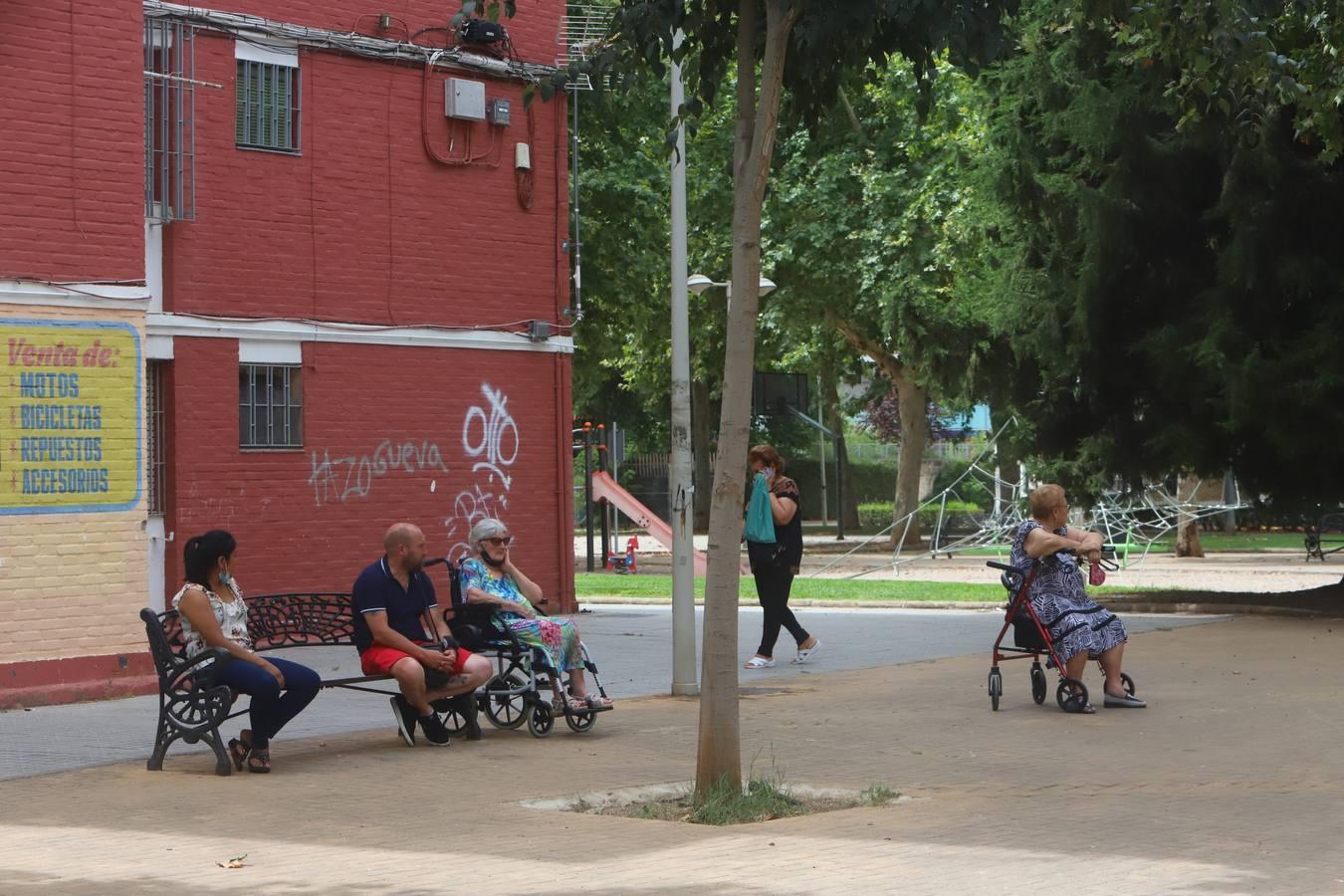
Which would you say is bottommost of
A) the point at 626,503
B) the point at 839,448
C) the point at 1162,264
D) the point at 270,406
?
the point at 626,503

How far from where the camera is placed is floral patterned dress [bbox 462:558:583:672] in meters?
11.4

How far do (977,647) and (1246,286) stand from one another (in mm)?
4924

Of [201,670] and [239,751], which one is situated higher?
[201,670]

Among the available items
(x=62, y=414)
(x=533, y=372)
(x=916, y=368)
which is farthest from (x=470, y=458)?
(x=916, y=368)

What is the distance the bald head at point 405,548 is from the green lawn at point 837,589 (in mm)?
12855

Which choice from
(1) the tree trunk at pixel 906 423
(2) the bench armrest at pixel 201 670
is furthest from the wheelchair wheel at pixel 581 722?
(1) the tree trunk at pixel 906 423

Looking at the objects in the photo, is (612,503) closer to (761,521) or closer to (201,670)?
(761,521)

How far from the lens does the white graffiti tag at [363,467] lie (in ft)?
63.4

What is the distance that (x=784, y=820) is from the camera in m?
8.48

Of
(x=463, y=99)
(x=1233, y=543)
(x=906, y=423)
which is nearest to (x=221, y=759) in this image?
(x=463, y=99)

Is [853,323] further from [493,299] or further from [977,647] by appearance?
[977,647]

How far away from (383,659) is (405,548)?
2.11 ft

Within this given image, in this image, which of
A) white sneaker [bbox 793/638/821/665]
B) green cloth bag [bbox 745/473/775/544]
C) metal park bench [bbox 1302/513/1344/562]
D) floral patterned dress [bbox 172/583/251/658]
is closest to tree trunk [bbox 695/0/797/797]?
floral patterned dress [bbox 172/583/251/658]

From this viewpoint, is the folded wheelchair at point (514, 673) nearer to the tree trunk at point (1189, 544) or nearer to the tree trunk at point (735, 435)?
the tree trunk at point (735, 435)
